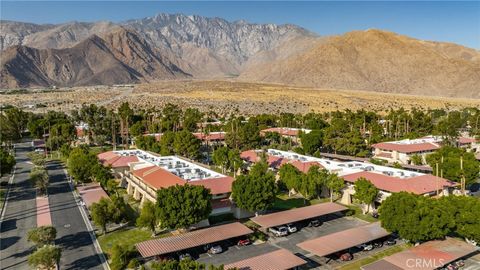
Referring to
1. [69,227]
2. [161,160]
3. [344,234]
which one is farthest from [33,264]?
[161,160]

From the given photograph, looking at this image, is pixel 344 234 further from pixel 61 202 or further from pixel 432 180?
pixel 61 202

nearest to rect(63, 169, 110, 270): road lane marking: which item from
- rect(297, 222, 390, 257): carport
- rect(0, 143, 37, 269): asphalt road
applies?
rect(0, 143, 37, 269): asphalt road

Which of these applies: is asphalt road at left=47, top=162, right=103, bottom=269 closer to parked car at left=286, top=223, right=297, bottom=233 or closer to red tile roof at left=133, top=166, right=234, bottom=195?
red tile roof at left=133, top=166, right=234, bottom=195

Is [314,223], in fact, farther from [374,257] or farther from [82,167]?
[82,167]

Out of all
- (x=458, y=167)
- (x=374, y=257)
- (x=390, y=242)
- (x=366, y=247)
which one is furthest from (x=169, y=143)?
(x=374, y=257)

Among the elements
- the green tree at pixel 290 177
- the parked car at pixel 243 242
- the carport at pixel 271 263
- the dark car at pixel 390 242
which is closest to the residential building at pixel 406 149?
the green tree at pixel 290 177

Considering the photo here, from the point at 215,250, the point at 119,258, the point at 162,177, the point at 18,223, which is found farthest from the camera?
the point at 162,177
